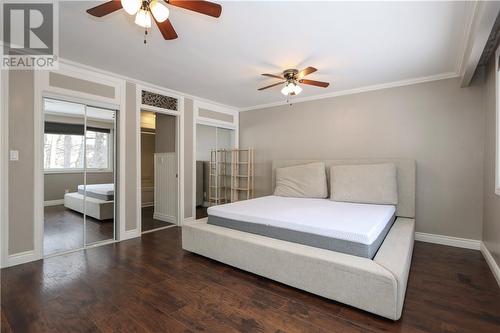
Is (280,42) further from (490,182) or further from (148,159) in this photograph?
(148,159)

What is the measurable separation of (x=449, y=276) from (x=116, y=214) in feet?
13.8

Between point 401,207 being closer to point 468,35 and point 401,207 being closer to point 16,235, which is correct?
point 468,35

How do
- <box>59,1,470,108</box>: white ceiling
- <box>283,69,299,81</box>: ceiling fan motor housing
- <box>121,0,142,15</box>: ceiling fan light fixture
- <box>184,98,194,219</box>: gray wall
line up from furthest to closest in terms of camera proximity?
<box>184,98,194,219</box>: gray wall
<box>283,69,299,81</box>: ceiling fan motor housing
<box>59,1,470,108</box>: white ceiling
<box>121,0,142,15</box>: ceiling fan light fixture

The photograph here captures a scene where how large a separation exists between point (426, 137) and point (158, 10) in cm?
375

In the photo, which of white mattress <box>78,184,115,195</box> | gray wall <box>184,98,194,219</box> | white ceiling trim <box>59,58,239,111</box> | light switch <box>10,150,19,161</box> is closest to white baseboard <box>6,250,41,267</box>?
white mattress <box>78,184,115,195</box>

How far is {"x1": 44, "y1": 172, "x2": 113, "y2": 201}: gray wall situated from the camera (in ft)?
9.71

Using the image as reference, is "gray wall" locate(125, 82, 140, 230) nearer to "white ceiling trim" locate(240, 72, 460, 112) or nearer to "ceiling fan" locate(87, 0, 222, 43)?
"ceiling fan" locate(87, 0, 222, 43)

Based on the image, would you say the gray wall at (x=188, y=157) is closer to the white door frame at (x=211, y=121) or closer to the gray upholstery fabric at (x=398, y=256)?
the white door frame at (x=211, y=121)

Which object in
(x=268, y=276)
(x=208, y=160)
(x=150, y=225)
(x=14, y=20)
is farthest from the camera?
(x=208, y=160)

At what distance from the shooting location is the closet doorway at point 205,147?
4914mm

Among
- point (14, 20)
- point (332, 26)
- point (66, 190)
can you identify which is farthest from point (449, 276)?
point (14, 20)

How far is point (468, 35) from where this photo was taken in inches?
88.0

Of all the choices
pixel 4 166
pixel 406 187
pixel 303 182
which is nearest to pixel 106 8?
pixel 4 166

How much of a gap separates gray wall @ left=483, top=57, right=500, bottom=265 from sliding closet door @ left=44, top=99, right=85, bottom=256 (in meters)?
4.88
